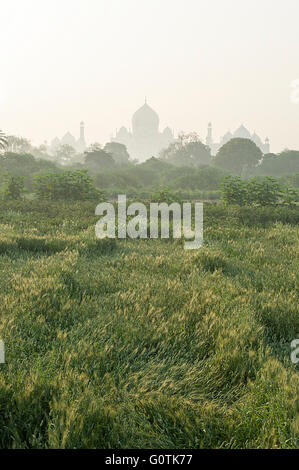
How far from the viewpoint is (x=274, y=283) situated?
5.00 m

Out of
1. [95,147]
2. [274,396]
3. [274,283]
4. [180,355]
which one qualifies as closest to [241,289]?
[274,283]

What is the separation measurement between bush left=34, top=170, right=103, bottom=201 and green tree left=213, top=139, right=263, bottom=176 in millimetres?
49893

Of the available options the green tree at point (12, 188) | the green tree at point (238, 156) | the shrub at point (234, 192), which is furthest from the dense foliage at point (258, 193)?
the green tree at point (238, 156)

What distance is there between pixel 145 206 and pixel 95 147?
4768cm

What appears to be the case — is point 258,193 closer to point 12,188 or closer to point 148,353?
point 12,188

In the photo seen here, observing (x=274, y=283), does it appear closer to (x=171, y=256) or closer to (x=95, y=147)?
(x=171, y=256)

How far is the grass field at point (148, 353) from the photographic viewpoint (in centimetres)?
209

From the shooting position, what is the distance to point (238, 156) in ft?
204

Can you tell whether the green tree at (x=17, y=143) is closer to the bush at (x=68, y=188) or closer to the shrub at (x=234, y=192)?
the bush at (x=68, y=188)

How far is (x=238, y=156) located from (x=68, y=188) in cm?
5201

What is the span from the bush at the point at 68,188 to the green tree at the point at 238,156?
1964 inches

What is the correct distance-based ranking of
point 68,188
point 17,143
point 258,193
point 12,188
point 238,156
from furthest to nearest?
1. point 17,143
2. point 238,156
3. point 68,188
4. point 12,188
5. point 258,193

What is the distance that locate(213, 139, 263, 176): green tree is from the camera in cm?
6212

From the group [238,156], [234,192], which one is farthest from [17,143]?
[234,192]
